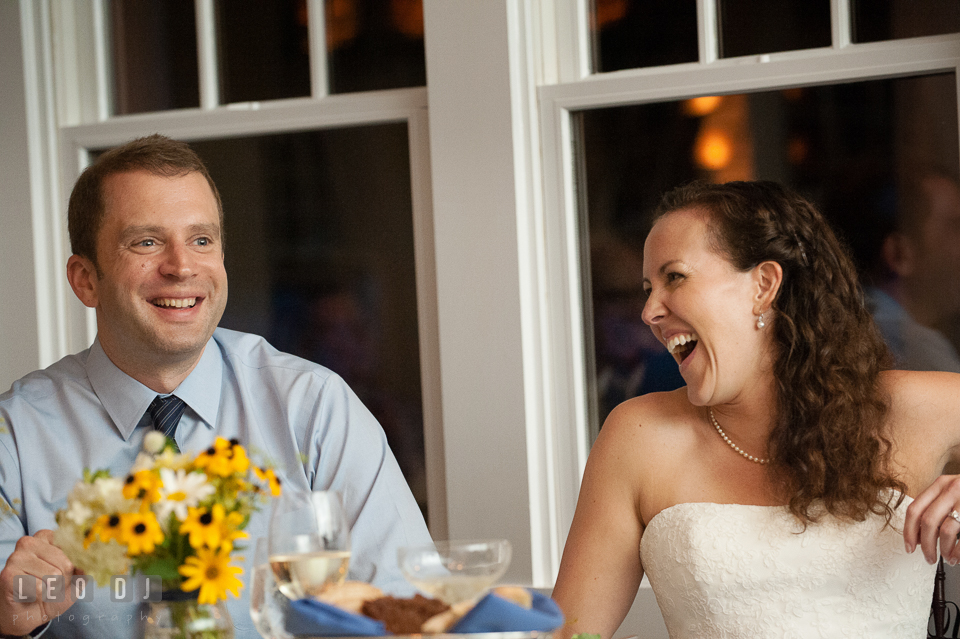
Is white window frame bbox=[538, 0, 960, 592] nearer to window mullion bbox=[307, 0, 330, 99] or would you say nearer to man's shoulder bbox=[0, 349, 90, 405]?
window mullion bbox=[307, 0, 330, 99]

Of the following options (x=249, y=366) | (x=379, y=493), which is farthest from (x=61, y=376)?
(x=379, y=493)

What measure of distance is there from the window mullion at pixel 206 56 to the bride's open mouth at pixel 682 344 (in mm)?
1652

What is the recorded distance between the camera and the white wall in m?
2.70

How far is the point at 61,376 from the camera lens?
175 centimetres

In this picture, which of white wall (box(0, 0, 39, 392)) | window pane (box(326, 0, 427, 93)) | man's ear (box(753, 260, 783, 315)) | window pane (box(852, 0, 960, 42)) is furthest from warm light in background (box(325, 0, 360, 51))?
man's ear (box(753, 260, 783, 315))

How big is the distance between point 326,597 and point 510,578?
155 cm

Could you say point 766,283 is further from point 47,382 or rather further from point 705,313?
point 47,382

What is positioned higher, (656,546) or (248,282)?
(248,282)

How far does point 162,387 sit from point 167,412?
0.08m

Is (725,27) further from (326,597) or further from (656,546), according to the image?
(326,597)

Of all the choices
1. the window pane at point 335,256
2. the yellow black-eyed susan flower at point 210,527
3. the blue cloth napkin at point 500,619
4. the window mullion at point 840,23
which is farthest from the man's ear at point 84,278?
the window mullion at point 840,23

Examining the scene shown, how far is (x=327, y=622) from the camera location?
87 cm

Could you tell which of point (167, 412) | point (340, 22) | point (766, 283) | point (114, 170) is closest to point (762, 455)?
point (766, 283)

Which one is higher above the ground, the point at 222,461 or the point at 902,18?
the point at 902,18
